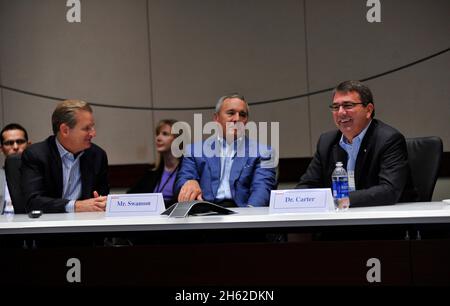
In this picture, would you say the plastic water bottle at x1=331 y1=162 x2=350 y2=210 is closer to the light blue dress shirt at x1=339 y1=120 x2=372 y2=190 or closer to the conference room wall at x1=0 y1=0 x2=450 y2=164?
the light blue dress shirt at x1=339 y1=120 x2=372 y2=190

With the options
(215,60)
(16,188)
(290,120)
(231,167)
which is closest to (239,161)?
(231,167)

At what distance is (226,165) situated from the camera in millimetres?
3357

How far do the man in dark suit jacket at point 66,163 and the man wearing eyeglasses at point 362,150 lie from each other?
3.61 ft

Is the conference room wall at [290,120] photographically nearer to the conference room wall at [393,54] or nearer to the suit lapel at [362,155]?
the conference room wall at [393,54]

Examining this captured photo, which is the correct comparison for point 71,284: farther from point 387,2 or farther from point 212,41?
point 387,2

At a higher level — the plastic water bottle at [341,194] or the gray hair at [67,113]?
the gray hair at [67,113]

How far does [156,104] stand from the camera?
16.5 feet

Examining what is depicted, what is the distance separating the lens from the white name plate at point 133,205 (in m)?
2.47

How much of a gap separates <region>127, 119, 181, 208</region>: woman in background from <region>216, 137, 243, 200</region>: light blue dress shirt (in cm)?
91

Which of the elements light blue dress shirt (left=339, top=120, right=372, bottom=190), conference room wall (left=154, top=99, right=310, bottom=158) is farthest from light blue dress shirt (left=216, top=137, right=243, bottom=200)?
conference room wall (left=154, top=99, right=310, bottom=158)

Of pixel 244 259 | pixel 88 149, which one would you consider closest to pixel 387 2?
pixel 88 149

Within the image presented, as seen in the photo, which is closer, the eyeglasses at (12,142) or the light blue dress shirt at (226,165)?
the light blue dress shirt at (226,165)

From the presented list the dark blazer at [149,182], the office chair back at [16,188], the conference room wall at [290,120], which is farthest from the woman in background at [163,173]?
the office chair back at [16,188]

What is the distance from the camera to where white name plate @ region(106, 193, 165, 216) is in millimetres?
2474
